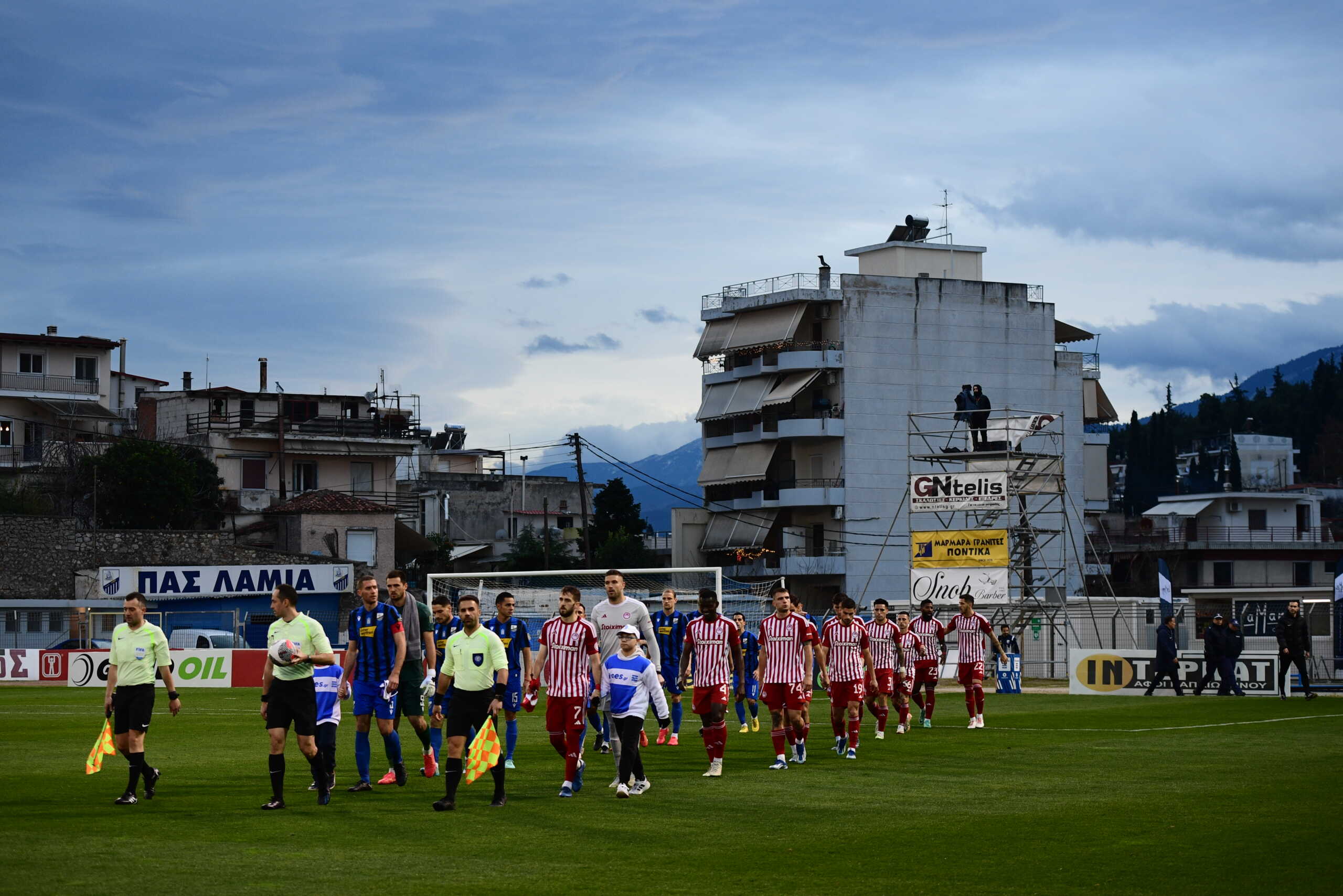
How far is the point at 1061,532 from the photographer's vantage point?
2130 inches

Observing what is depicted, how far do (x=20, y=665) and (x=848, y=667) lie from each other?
35.1m

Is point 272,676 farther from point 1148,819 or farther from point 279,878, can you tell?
point 1148,819

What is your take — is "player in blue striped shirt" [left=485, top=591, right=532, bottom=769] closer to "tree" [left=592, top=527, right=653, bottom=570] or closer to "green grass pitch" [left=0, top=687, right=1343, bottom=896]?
"green grass pitch" [left=0, top=687, right=1343, bottom=896]

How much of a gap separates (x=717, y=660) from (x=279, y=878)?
8526 mm

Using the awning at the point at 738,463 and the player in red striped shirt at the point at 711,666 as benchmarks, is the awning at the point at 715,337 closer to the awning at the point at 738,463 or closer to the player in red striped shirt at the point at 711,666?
the awning at the point at 738,463

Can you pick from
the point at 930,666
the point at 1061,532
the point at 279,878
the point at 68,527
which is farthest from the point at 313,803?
the point at 68,527

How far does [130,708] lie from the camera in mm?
15617

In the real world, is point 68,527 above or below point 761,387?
below

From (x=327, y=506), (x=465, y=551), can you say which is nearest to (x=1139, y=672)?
(x=327, y=506)

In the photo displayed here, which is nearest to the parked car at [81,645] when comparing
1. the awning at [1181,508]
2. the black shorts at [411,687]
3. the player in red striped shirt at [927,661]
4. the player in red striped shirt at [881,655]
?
the player in red striped shirt at [927,661]

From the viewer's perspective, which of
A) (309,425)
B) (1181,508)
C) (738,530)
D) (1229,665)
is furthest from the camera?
(1181,508)

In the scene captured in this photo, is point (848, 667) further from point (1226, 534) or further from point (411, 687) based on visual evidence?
point (1226, 534)

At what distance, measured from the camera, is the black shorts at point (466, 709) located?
14.7 meters

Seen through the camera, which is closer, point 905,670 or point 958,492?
point 905,670
